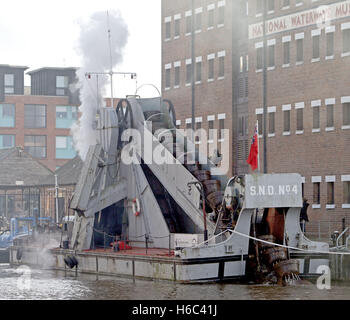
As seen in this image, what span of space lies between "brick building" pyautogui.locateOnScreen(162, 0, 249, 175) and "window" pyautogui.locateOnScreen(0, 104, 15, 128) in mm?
49241

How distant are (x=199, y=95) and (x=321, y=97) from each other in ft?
41.8

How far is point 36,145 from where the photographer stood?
120875mm

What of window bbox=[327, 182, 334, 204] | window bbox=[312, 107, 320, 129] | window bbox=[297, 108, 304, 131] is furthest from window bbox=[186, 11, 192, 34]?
window bbox=[327, 182, 334, 204]

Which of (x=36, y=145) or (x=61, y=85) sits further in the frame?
(x=61, y=85)

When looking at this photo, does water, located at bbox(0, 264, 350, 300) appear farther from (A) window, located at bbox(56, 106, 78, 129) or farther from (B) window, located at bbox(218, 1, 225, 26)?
(A) window, located at bbox(56, 106, 78, 129)

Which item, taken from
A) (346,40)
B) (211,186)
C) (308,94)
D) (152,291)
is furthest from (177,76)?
(152,291)

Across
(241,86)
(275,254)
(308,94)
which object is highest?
(241,86)

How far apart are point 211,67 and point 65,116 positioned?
5622 cm

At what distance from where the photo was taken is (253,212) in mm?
37906

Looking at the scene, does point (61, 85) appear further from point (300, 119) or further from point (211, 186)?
point (211, 186)
